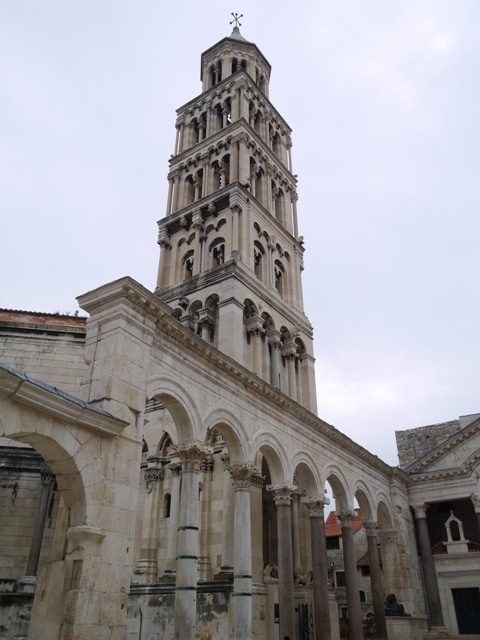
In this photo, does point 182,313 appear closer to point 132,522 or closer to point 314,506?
point 314,506

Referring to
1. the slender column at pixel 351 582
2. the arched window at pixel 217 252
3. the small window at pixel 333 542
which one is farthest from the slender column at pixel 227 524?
the small window at pixel 333 542

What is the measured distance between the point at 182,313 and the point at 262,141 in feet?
41.9

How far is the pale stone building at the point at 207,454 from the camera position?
33.9 ft

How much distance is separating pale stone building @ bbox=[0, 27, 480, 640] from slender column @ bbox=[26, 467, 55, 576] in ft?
0.29

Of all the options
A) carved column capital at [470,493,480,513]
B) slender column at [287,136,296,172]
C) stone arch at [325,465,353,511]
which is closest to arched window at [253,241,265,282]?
slender column at [287,136,296,172]

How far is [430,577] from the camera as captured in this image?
2464 cm

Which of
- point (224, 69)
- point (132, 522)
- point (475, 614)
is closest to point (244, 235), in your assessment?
point (224, 69)

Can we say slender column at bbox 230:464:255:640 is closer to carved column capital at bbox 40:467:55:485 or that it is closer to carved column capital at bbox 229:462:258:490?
carved column capital at bbox 229:462:258:490

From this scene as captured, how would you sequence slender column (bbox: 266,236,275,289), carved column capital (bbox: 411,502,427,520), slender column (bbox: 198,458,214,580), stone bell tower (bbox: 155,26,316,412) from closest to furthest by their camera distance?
slender column (bbox: 198,458,214,580)
stone bell tower (bbox: 155,26,316,412)
carved column capital (bbox: 411,502,427,520)
slender column (bbox: 266,236,275,289)

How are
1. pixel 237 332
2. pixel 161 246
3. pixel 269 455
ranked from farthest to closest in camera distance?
1. pixel 161 246
2. pixel 237 332
3. pixel 269 455

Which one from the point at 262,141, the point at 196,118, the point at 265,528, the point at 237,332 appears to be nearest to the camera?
the point at 265,528

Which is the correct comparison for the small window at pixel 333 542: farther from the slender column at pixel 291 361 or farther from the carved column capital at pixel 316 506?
the carved column capital at pixel 316 506

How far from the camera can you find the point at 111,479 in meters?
10.8

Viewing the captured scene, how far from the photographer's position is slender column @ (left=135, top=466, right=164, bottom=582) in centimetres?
1930
